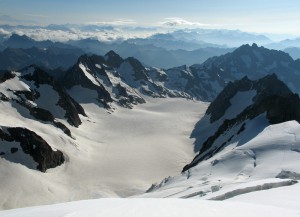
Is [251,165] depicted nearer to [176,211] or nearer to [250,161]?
[250,161]

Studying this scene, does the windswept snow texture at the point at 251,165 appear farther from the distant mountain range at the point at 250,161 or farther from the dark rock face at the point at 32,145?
the dark rock face at the point at 32,145

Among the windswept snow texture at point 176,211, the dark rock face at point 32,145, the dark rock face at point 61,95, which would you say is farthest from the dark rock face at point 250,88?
the windswept snow texture at point 176,211

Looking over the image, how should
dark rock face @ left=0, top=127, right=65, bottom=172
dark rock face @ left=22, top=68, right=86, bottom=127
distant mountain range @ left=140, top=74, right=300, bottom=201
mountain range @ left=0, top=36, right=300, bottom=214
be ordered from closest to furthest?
distant mountain range @ left=140, top=74, right=300, bottom=201, mountain range @ left=0, top=36, right=300, bottom=214, dark rock face @ left=0, top=127, right=65, bottom=172, dark rock face @ left=22, top=68, right=86, bottom=127

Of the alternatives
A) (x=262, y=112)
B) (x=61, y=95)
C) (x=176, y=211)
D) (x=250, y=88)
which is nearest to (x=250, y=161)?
(x=262, y=112)

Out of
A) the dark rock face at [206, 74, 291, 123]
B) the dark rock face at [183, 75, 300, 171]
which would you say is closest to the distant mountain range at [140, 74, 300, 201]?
the dark rock face at [183, 75, 300, 171]

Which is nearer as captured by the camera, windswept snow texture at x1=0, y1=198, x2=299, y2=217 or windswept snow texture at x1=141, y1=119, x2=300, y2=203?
windswept snow texture at x1=0, y1=198, x2=299, y2=217

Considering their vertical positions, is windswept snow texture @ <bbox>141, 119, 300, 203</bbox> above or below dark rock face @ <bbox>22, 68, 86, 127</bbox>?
above

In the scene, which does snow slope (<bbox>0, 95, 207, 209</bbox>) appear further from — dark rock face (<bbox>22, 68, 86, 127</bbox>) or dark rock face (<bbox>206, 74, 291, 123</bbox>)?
dark rock face (<bbox>206, 74, 291, 123</bbox>)

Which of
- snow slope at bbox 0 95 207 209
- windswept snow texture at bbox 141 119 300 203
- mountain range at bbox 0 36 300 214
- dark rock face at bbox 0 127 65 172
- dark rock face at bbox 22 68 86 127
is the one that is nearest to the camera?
windswept snow texture at bbox 141 119 300 203

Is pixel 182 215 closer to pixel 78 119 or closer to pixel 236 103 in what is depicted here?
pixel 78 119
